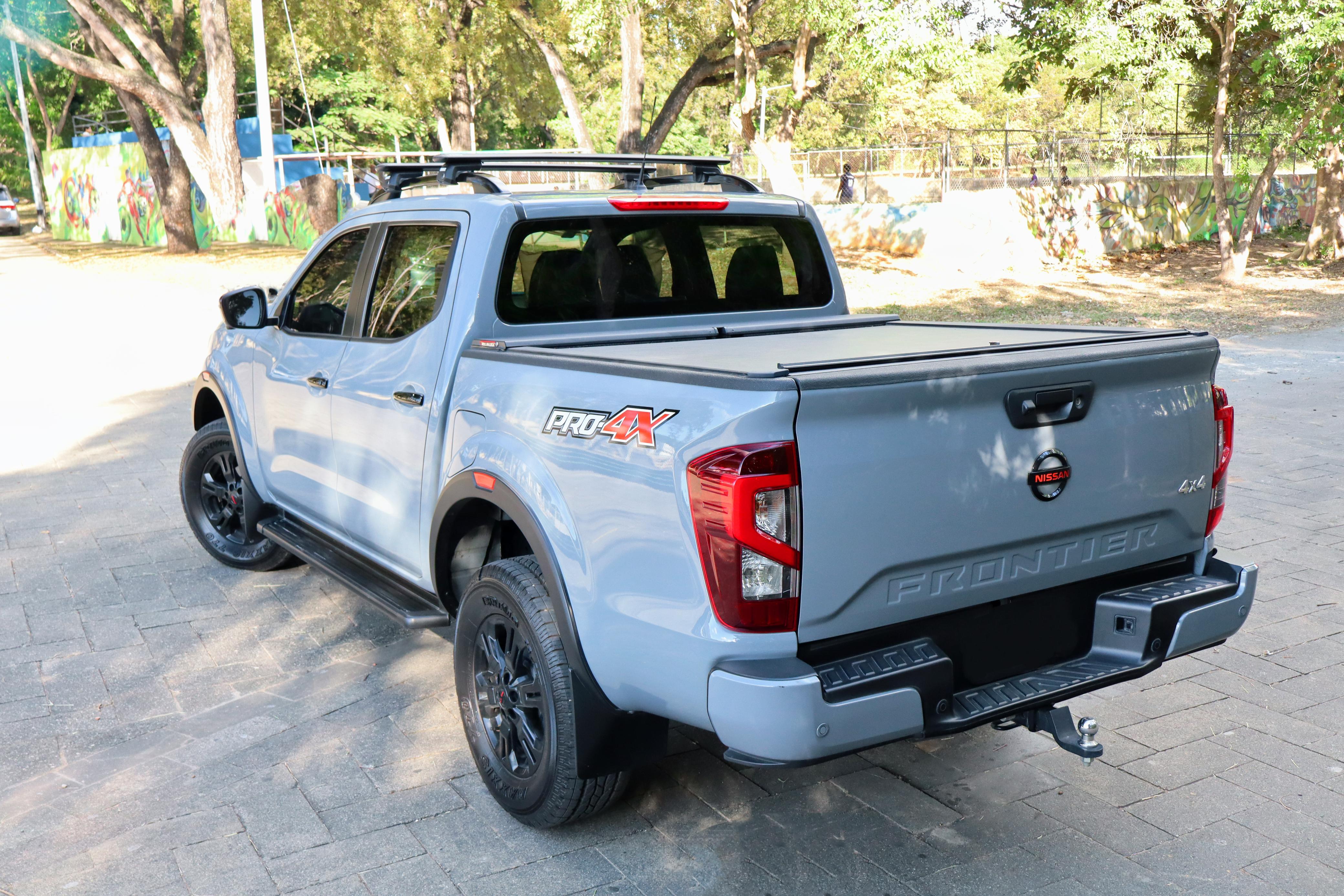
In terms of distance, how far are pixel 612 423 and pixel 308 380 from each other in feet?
7.35

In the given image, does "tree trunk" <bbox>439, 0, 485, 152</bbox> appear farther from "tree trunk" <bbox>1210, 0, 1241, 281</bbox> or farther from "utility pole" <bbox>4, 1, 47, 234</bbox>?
"utility pole" <bbox>4, 1, 47, 234</bbox>

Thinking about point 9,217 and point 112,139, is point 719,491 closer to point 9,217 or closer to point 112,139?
point 112,139

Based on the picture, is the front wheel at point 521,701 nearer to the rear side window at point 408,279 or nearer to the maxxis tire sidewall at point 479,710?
the maxxis tire sidewall at point 479,710

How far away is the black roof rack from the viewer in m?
4.44

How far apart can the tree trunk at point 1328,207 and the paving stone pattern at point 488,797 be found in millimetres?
20069

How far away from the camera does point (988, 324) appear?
4262mm

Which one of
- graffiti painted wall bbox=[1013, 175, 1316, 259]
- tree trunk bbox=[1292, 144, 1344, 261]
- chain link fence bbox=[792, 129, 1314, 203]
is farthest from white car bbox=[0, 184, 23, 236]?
tree trunk bbox=[1292, 144, 1344, 261]

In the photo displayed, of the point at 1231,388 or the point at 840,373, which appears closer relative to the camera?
the point at 840,373

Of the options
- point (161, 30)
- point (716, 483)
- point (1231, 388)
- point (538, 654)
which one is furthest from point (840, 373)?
point (161, 30)

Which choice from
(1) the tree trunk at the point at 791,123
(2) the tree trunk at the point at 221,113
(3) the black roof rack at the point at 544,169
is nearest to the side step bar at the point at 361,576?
(3) the black roof rack at the point at 544,169

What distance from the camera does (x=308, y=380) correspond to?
4727mm

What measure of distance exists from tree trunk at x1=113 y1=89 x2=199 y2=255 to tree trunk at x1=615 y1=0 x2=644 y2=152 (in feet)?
45.2

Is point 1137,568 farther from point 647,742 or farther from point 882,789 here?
point 647,742

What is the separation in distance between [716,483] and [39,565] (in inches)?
185
